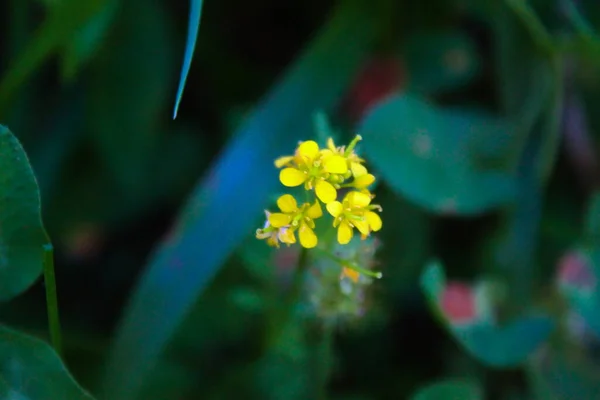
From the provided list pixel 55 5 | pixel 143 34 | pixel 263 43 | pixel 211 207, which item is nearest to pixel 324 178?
pixel 211 207

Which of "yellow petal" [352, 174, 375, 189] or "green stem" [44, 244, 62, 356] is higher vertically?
"yellow petal" [352, 174, 375, 189]

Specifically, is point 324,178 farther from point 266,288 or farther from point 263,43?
point 263,43

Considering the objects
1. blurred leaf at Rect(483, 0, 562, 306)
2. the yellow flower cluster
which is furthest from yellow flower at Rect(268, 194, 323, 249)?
blurred leaf at Rect(483, 0, 562, 306)

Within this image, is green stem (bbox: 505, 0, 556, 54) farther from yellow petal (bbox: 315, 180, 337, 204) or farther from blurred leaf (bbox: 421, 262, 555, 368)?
yellow petal (bbox: 315, 180, 337, 204)

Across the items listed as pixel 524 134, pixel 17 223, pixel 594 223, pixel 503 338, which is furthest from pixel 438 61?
pixel 17 223

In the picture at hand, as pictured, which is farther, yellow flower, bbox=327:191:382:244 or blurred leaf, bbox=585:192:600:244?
blurred leaf, bbox=585:192:600:244

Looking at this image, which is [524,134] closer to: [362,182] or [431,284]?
[431,284]

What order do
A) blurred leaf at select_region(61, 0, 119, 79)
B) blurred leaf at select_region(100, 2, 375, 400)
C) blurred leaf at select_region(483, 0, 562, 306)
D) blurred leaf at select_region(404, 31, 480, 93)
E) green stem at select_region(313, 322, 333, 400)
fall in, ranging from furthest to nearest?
1. blurred leaf at select_region(404, 31, 480, 93)
2. blurred leaf at select_region(483, 0, 562, 306)
3. blurred leaf at select_region(61, 0, 119, 79)
4. blurred leaf at select_region(100, 2, 375, 400)
5. green stem at select_region(313, 322, 333, 400)
